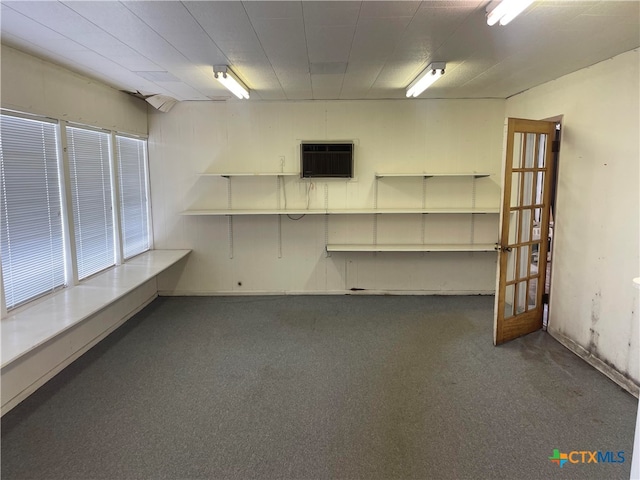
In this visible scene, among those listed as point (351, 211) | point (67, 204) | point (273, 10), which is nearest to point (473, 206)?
point (351, 211)

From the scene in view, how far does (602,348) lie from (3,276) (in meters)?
4.57

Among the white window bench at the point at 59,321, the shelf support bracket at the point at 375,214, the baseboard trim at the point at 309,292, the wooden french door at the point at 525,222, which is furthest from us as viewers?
the baseboard trim at the point at 309,292

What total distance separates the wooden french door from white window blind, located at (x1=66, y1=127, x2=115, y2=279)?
3.83 metres

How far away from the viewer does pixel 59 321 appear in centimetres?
267

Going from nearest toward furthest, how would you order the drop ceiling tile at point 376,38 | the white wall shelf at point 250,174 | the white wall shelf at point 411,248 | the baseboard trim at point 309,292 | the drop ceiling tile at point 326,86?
the drop ceiling tile at point 376,38
the drop ceiling tile at point 326,86
the white wall shelf at point 250,174
the white wall shelf at point 411,248
the baseboard trim at point 309,292

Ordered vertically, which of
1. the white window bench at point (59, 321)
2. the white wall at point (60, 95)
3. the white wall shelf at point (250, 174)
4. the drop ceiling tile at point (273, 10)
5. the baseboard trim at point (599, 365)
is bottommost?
the baseboard trim at point (599, 365)

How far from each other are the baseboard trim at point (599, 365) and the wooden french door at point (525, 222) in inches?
11.6

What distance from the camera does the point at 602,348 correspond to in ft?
9.92

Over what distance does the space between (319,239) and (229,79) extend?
228 cm

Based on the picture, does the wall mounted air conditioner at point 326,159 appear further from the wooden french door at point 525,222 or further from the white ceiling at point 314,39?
the wooden french door at point 525,222

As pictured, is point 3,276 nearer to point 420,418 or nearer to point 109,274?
point 109,274

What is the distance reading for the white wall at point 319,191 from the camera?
15.6ft

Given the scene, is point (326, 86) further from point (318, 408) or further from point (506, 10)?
point (318, 408)

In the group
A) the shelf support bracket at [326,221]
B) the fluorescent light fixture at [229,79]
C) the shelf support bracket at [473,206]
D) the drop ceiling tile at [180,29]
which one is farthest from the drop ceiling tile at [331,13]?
the shelf support bracket at [473,206]
